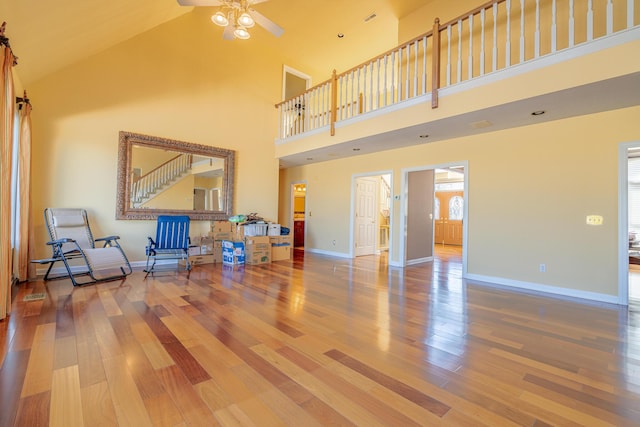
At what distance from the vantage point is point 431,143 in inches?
215

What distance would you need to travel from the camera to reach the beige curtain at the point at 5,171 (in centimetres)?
252

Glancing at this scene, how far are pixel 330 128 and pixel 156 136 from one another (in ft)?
10.7

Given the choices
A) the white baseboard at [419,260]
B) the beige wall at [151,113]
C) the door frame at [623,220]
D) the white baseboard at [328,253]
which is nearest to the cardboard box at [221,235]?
the beige wall at [151,113]

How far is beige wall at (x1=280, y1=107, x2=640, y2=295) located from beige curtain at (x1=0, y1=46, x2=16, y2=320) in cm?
571

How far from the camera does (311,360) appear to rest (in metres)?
2.00

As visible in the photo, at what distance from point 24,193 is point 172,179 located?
210 centimetres

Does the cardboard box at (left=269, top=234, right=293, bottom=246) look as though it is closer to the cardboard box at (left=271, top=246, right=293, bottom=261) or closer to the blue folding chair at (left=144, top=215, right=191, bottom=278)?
the cardboard box at (left=271, top=246, right=293, bottom=261)

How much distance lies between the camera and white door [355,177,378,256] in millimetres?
7250

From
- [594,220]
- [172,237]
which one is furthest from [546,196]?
[172,237]

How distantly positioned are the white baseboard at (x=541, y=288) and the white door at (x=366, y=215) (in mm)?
2870

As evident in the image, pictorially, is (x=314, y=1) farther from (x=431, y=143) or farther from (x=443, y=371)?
(x=443, y=371)

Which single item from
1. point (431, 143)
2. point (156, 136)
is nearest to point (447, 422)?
point (431, 143)

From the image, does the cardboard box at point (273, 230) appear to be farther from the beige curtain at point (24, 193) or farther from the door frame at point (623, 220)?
the door frame at point (623, 220)

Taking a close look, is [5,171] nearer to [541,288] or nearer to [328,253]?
[328,253]
